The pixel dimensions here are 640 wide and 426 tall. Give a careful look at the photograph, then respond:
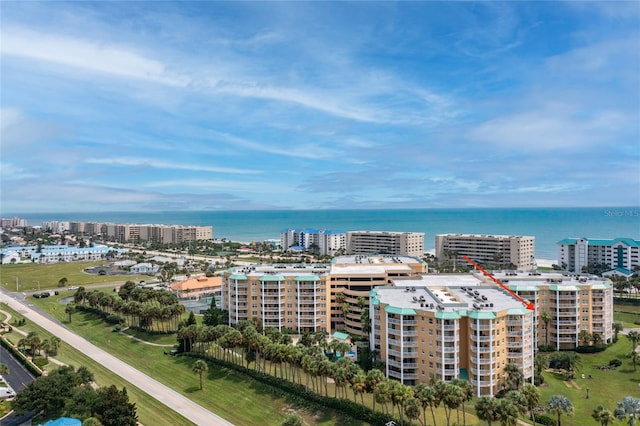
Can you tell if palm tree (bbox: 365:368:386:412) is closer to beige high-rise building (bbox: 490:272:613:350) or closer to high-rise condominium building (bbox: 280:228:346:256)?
beige high-rise building (bbox: 490:272:613:350)

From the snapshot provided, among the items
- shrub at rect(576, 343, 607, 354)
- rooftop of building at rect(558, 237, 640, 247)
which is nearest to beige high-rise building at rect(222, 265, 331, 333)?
shrub at rect(576, 343, 607, 354)

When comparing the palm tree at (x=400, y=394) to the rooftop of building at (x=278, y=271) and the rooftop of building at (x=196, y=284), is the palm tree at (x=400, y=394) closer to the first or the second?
the rooftop of building at (x=278, y=271)

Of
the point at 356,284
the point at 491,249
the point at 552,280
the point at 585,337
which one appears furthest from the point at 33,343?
the point at 491,249

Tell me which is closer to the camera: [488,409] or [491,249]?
[488,409]

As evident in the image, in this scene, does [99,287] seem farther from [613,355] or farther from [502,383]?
[613,355]

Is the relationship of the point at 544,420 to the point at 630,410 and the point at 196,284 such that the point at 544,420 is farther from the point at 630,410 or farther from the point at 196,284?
the point at 196,284

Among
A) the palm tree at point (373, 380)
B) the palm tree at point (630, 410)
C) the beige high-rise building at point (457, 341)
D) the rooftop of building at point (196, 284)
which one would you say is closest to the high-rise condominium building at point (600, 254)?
the beige high-rise building at point (457, 341)
